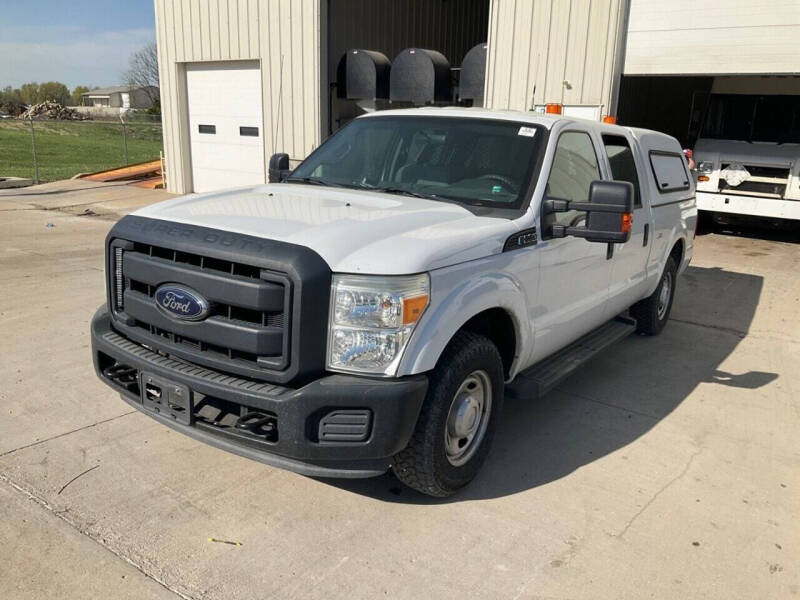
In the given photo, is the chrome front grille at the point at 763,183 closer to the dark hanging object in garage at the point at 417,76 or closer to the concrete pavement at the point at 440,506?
the dark hanging object in garage at the point at 417,76

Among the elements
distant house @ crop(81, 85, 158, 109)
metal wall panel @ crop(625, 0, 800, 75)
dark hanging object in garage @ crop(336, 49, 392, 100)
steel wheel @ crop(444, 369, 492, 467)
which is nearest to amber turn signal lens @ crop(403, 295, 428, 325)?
steel wheel @ crop(444, 369, 492, 467)

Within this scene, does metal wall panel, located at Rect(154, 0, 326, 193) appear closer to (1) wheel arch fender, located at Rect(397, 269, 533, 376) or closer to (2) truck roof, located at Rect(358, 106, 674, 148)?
(2) truck roof, located at Rect(358, 106, 674, 148)

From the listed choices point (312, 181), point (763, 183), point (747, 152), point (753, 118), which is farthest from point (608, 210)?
point (753, 118)

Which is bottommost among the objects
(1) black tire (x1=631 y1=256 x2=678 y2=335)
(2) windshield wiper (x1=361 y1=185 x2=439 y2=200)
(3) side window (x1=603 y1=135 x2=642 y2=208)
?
(1) black tire (x1=631 y1=256 x2=678 y2=335)

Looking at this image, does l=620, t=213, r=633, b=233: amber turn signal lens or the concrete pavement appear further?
l=620, t=213, r=633, b=233: amber turn signal lens

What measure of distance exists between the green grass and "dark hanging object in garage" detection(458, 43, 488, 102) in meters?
12.6

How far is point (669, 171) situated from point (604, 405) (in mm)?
2490

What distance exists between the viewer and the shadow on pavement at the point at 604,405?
391 cm

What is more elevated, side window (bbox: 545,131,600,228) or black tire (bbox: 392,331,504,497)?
side window (bbox: 545,131,600,228)

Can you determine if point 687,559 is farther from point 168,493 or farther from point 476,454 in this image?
point 168,493

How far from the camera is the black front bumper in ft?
9.87

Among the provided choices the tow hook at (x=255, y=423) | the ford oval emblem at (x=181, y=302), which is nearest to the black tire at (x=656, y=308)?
the tow hook at (x=255, y=423)

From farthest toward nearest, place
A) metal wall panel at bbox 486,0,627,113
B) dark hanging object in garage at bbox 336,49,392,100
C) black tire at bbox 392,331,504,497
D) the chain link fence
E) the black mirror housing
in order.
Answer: the chain link fence < dark hanging object in garage at bbox 336,49,392,100 < metal wall panel at bbox 486,0,627,113 < the black mirror housing < black tire at bbox 392,331,504,497

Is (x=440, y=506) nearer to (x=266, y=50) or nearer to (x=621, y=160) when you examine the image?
(x=621, y=160)
